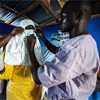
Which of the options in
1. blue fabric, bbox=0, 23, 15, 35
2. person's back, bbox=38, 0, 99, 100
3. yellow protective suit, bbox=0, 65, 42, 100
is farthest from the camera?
blue fabric, bbox=0, 23, 15, 35

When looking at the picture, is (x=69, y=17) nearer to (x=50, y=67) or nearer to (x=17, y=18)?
(x=50, y=67)

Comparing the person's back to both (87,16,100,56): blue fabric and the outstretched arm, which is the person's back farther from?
(87,16,100,56): blue fabric

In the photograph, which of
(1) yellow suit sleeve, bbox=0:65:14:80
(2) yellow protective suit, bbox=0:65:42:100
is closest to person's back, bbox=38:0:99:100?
(2) yellow protective suit, bbox=0:65:42:100

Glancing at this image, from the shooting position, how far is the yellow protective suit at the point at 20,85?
1546mm

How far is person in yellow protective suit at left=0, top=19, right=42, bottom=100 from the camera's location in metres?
1.57

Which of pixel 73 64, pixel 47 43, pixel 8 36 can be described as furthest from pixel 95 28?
pixel 73 64

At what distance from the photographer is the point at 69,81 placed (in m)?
1.12

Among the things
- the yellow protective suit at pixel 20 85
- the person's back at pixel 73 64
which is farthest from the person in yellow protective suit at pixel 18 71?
the person's back at pixel 73 64

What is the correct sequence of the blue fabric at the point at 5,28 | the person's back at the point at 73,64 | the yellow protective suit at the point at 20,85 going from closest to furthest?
the person's back at the point at 73,64 → the yellow protective suit at the point at 20,85 → the blue fabric at the point at 5,28

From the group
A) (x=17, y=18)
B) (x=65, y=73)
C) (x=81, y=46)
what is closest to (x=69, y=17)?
(x=81, y=46)

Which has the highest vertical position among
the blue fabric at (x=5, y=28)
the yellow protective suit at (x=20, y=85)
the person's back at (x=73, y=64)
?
the blue fabric at (x=5, y=28)

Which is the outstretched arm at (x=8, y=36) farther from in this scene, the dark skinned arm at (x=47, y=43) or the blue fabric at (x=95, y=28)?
the blue fabric at (x=95, y=28)

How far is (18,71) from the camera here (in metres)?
1.62

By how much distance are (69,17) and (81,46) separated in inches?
7.2
